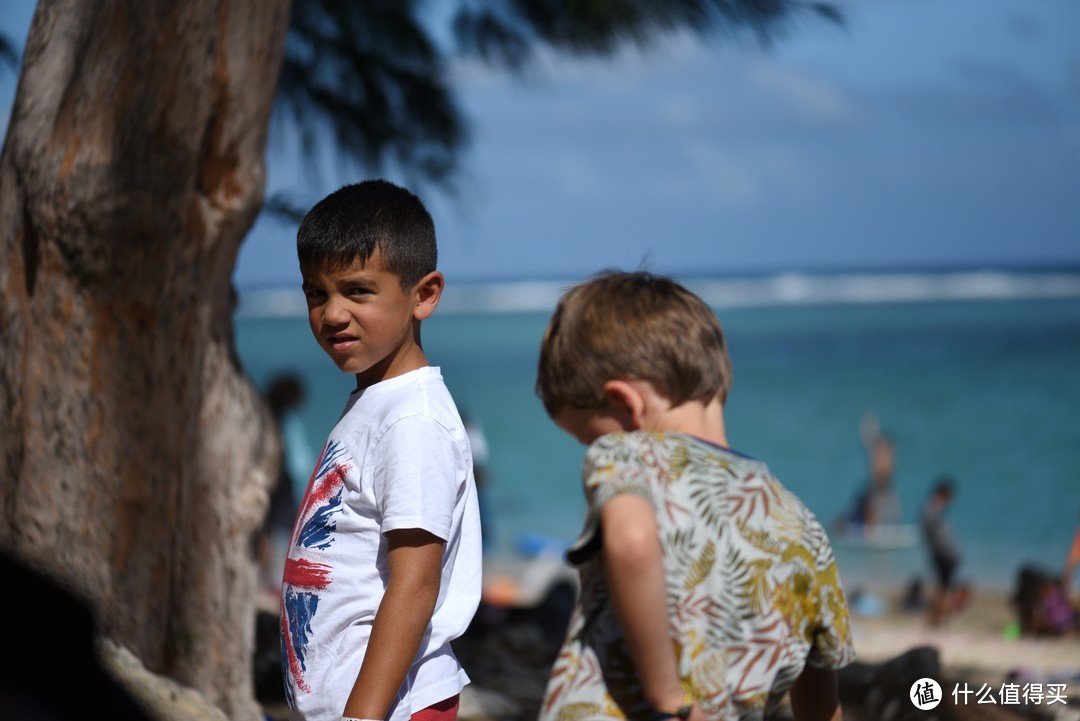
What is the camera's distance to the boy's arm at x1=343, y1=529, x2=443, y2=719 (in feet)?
5.83

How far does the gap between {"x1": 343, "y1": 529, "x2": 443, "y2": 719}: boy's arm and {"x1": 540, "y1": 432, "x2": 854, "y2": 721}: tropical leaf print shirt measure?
0.77 ft

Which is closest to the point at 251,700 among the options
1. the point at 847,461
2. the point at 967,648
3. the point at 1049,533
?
the point at 967,648

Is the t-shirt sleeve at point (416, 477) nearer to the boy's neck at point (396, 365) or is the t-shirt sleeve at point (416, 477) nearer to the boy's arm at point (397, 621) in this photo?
the boy's arm at point (397, 621)

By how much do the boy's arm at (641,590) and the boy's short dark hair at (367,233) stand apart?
63 cm

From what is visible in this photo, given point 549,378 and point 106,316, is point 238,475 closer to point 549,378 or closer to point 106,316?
point 106,316

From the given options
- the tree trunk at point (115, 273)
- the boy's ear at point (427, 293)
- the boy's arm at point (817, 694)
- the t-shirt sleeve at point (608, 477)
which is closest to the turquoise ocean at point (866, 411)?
the boy's ear at point (427, 293)

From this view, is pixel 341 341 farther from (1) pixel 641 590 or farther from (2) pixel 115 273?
(2) pixel 115 273

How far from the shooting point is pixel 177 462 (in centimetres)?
327

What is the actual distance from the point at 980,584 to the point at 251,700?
10.3 metres

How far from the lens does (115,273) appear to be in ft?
9.96

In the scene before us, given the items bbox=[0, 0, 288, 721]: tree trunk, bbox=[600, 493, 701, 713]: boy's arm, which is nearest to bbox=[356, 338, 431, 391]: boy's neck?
bbox=[600, 493, 701, 713]: boy's arm

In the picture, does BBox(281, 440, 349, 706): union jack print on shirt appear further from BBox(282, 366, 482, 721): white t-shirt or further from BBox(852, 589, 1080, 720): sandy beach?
BBox(852, 589, 1080, 720): sandy beach

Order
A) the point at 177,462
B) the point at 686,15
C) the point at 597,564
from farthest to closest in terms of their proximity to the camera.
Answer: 1. the point at 686,15
2. the point at 177,462
3. the point at 597,564

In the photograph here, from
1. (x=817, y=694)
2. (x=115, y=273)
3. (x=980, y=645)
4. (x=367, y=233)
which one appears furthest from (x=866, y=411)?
(x=367, y=233)
